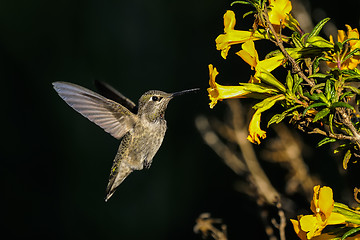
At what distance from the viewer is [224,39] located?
1.39 metres

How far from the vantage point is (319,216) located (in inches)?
47.1

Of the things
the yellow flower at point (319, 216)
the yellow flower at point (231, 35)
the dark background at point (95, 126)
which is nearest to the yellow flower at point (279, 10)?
the yellow flower at point (231, 35)

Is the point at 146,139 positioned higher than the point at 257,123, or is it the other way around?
the point at 146,139

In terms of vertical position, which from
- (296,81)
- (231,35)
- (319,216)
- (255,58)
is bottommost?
(319,216)

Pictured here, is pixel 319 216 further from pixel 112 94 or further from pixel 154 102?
pixel 112 94

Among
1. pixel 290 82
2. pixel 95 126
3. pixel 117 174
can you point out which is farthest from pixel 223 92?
pixel 95 126

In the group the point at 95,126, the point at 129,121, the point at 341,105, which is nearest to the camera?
the point at 341,105

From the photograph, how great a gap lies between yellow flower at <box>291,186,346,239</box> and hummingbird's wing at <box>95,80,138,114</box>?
1.55 m

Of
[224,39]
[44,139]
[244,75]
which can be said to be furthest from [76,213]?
[224,39]

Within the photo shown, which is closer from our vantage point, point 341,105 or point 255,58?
point 341,105

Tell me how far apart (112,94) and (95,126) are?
2.87 meters

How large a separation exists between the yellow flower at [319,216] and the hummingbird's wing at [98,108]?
1271 millimetres

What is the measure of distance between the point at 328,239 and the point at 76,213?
413 centimetres

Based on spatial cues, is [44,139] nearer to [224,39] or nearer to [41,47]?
[41,47]
